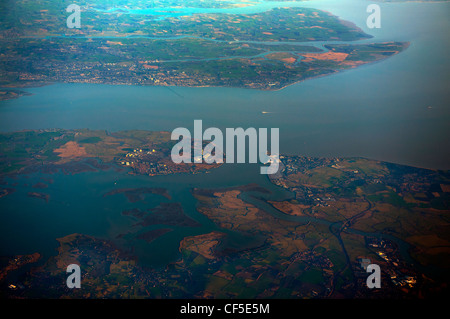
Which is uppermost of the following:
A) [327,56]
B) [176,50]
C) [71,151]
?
[176,50]

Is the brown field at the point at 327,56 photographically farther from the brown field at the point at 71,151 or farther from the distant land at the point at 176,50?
the brown field at the point at 71,151

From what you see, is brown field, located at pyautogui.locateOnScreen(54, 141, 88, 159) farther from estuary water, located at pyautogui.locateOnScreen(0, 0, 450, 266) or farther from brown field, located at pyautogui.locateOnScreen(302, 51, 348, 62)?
brown field, located at pyautogui.locateOnScreen(302, 51, 348, 62)

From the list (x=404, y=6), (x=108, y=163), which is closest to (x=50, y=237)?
(x=108, y=163)

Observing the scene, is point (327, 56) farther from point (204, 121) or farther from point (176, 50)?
point (204, 121)

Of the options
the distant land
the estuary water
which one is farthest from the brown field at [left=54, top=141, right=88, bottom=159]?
the distant land

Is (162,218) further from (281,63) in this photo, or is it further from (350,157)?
(281,63)

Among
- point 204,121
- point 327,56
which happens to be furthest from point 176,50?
point 204,121

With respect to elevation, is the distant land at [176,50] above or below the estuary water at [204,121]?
above

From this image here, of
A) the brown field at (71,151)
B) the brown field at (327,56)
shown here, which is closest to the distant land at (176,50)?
the brown field at (327,56)
